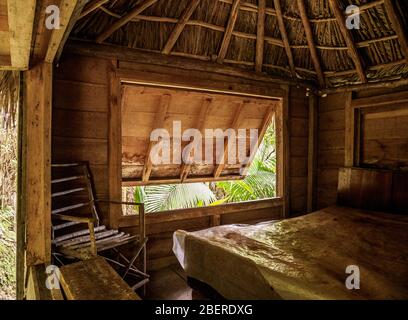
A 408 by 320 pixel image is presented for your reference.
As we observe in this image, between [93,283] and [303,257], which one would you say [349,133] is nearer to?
[303,257]

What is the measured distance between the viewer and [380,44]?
12.1 feet

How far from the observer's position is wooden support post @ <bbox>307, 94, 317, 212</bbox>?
473 cm

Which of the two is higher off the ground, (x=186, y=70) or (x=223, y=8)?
(x=223, y=8)

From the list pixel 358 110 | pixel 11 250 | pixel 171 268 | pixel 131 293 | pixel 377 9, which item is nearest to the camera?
pixel 131 293

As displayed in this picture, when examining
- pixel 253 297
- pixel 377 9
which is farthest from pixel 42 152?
pixel 377 9

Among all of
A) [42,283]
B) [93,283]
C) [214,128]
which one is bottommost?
[42,283]

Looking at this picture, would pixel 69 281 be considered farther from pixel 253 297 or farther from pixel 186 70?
pixel 186 70

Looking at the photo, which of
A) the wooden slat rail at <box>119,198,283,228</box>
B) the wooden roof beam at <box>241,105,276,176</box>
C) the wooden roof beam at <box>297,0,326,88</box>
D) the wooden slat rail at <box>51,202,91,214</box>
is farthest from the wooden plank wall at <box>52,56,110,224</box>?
the wooden roof beam at <box>241,105,276,176</box>

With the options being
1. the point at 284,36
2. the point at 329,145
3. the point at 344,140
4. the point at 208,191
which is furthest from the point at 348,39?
the point at 208,191

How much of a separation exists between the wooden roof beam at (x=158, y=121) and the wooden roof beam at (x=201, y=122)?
1.80ft

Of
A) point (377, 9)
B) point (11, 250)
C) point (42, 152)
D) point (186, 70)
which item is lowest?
point (11, 250)

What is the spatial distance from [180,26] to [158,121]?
1274 mm

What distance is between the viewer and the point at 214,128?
450 centimetres

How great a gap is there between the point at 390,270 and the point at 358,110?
3.28 metres
